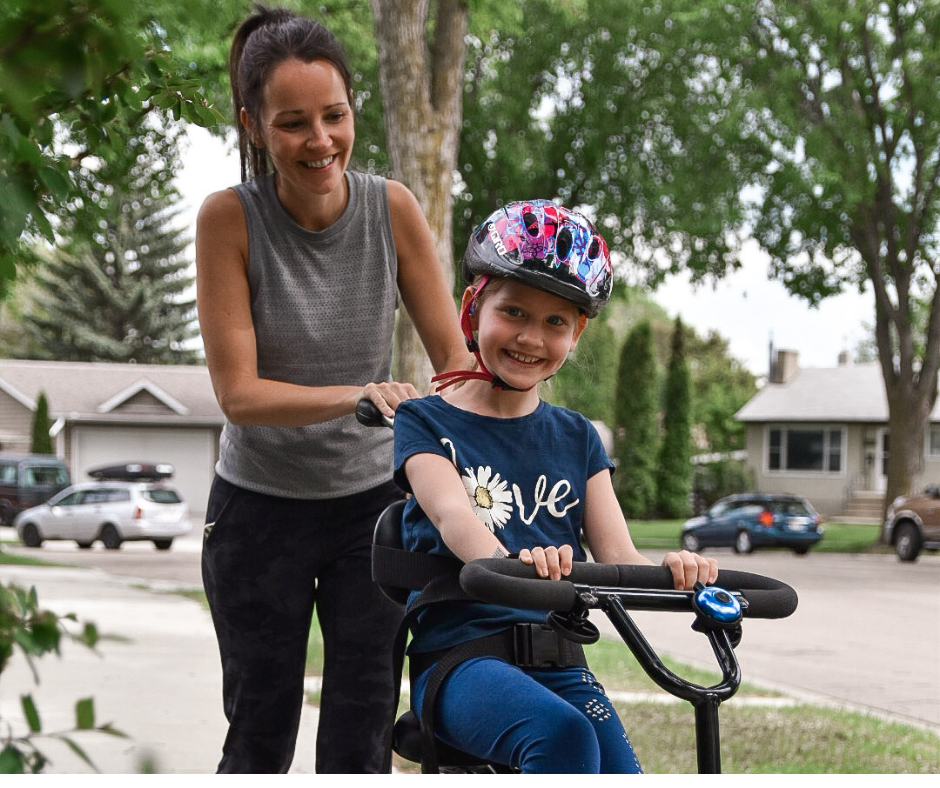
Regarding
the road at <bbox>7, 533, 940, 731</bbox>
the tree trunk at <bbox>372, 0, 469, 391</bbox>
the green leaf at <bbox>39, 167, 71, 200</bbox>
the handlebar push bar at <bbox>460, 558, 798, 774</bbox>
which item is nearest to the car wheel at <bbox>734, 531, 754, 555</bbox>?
the road at <bbox>7, 533, 940, 731</bbox>

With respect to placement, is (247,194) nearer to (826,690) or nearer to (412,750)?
(412,750)

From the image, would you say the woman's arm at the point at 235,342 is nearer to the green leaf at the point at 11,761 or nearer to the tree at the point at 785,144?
the green leaf at the point at 11,761

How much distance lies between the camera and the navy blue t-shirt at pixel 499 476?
2262 mm

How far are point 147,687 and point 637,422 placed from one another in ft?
110

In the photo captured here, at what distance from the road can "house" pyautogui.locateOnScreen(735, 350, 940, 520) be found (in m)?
24.6

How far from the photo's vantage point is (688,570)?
1.93m

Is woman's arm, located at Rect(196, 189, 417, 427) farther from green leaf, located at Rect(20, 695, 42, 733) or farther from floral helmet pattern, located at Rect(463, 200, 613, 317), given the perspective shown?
green leaf, located at Rect(20, 695, 42, 733)

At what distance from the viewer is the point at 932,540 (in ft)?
80.5

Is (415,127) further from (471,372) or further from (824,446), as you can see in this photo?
(824,446)

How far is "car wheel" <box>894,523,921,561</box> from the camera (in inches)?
975

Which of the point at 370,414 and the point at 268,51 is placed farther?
the point at 268,51

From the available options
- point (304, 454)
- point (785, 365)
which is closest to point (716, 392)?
point (785, 365)
